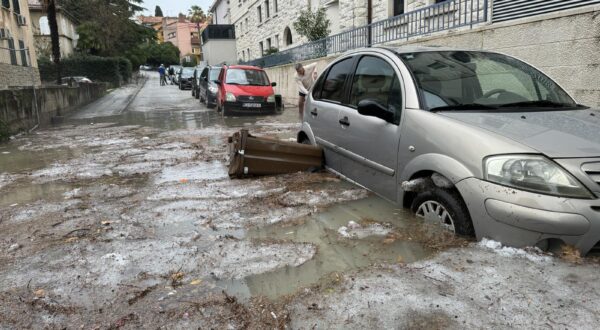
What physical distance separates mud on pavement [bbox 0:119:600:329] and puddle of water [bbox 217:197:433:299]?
1 centimetres

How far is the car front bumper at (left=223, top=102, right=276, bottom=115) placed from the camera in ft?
47.4

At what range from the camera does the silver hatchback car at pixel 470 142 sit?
8.98 feet

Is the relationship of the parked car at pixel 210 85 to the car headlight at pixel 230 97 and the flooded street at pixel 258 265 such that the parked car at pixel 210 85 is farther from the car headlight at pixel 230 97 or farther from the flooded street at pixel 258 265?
the flooded street at pixel 258 265

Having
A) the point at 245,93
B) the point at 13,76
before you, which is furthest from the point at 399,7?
the point at 13,76

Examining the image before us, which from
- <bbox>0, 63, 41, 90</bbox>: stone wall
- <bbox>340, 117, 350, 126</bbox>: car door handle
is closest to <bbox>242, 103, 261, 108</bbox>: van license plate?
<bbox>0, 63, 41, 90</bbox>: stone wall

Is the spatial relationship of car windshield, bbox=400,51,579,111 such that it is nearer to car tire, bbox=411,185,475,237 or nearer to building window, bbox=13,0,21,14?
car tire, bbox=411,185,475,237

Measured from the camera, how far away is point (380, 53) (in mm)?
4387

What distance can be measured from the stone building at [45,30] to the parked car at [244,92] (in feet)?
88.4

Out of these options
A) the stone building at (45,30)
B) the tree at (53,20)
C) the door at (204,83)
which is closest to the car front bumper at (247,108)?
the door at (204,83)

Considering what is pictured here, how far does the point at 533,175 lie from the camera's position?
9.15ft

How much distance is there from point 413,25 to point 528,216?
9555 millimetres

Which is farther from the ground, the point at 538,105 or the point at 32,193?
the point at 538,105

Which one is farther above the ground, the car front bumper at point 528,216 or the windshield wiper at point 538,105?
the windshield wiper at point 538,105

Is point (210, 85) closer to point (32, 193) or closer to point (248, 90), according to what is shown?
point (248, 90)
